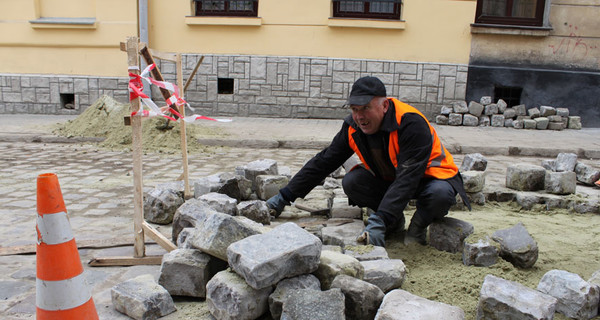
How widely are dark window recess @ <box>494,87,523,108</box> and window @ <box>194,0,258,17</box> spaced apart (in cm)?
574

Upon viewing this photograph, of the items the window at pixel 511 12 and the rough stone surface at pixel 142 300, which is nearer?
the rough stone surface at pixel 142 300

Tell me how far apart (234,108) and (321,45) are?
242cm

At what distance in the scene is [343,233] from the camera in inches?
126

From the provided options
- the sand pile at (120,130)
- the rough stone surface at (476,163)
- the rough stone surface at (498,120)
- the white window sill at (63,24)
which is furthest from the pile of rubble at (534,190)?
the white window sill at (63,24)

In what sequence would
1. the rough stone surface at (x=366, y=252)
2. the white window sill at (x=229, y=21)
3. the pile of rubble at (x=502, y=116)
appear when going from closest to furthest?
the rough stone surface at (x=366, y=252) < the pile of rubble at (x=502, y=116) < the white window sill at (x=229, y=21)

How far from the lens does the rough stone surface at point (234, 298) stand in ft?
6.97

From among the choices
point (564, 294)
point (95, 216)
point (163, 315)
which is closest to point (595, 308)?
point (564, 294)

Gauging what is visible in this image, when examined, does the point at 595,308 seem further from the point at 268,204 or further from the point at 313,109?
the point at 313,109

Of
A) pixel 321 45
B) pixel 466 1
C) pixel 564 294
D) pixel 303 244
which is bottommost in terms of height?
pixel 564 294

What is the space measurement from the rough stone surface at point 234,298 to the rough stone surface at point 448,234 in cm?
138

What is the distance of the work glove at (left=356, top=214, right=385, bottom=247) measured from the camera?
293 cm

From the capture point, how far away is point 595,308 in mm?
2266

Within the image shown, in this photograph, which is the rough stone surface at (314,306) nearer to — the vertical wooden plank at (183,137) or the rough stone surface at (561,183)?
the vertical wooden plank at (183,137)

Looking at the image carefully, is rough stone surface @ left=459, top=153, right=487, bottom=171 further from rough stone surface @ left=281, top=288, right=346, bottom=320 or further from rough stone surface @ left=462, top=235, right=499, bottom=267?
rough stone surface @ left=281, top=288, right=346, bottom=320
